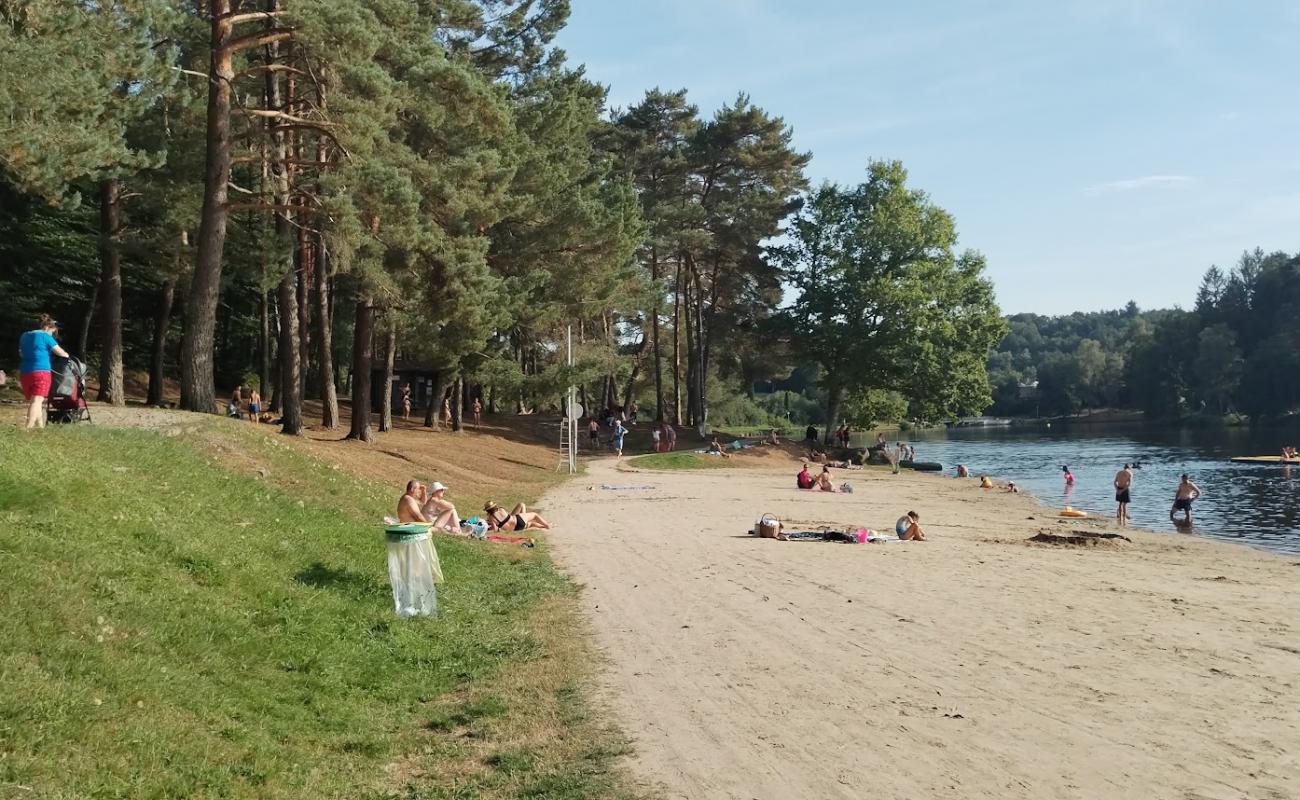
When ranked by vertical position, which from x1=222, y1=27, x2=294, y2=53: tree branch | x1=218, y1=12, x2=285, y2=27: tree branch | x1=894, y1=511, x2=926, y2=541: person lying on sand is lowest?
x1=894, y1=511, x2=926, y2=541: person lying on sand

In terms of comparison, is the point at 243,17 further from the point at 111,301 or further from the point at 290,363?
the point at 111,301

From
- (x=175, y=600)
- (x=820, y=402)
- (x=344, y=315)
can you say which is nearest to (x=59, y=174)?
(x=175, y=600)

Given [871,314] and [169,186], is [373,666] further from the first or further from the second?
[871,314]

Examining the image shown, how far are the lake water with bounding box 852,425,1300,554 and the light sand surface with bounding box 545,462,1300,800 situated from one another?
1215 centimetres

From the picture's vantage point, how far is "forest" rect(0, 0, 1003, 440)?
19125 mm

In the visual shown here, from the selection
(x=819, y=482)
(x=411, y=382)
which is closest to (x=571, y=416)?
(x=819, y=482)

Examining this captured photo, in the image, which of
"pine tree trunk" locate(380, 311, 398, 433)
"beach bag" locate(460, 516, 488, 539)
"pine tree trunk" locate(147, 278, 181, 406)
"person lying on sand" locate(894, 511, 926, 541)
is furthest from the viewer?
"pine tree trunk" locate(147, 278, 181, 406)

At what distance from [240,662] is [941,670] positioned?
5.59 meters

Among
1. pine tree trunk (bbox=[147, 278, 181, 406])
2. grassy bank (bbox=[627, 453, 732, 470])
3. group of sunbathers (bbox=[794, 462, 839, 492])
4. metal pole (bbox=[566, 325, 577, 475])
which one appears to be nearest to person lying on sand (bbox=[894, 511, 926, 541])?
group of sunbathers (bbox=[794, 462, 839, 492])

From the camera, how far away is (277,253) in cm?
2269

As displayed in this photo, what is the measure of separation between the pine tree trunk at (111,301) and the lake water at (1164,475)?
88.7 ft

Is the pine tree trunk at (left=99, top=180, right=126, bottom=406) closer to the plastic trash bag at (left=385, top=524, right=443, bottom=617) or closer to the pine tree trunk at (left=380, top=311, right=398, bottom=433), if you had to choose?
the pine tree trunk at (left=380, top=311, right=398, bottom=433)

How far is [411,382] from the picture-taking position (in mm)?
55594

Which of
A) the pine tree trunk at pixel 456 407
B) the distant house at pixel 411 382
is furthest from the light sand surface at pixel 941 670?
the distant house at pixel 411 382
